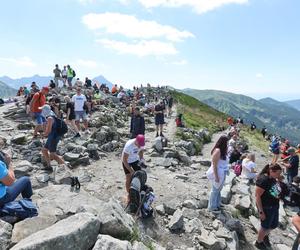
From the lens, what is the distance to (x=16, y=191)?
287 inches

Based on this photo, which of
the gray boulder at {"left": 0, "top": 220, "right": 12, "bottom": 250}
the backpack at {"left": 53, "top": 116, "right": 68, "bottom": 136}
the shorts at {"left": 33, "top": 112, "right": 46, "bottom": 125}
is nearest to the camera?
the gray boulder at {"left": 0, "top": 220, "right": 12, "bottom": 250}

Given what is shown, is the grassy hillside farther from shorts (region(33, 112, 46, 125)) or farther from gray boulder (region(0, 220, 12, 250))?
gray boulder (region(0, 220, 12, 250))

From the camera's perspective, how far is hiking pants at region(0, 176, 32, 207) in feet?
22.8

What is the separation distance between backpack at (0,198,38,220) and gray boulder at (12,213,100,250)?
91 cm

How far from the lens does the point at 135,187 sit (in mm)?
9352

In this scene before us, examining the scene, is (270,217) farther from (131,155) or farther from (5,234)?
(5,234)

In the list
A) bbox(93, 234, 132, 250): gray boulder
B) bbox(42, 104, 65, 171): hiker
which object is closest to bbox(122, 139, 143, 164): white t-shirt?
bbox(42, 104, 65, 171): hiker

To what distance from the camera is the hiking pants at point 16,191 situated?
273 inches

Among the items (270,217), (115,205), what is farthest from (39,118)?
(270,217)

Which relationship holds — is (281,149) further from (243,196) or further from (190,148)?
(243,196)

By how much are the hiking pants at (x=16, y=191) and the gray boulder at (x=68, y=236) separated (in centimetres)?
136

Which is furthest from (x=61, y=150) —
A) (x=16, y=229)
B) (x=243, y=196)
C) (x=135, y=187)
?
(x=16, y=229)

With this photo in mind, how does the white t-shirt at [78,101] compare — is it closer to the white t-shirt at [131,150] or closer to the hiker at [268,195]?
the white t-shirt at [131,150]

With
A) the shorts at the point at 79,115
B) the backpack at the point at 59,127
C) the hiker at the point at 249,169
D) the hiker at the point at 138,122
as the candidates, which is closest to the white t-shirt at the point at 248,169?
the hiker at the point at 249,169
